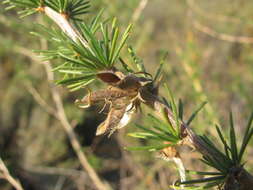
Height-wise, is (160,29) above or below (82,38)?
below

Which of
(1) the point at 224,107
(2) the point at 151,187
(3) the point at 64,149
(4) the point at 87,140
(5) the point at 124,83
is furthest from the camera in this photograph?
(4) the point at 87,140

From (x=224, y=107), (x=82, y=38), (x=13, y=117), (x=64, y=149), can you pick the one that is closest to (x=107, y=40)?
(x=82, y=38)

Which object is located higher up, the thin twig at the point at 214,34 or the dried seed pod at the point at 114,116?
the dried seed pod at the point at 114,116

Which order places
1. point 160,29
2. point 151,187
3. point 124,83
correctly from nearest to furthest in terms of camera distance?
point 124,83 < point 151,187 < point 160,29

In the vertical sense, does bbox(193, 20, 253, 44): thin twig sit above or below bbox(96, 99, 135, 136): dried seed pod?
below

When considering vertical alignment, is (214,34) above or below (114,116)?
below

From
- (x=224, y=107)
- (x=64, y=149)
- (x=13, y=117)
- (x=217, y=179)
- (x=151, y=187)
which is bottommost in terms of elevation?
(x=13, y=117)

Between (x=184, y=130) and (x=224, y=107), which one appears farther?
(x=224, y=107)

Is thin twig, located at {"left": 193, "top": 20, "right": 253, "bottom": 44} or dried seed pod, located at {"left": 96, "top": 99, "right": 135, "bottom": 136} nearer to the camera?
dried seed pod, located at {"left": 96, "top": 99, "right": 135, "bottom": 136}

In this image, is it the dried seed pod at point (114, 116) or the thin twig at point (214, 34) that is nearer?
the dried seed pod at point (114, 116)

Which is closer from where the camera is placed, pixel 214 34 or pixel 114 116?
pixel 114 116

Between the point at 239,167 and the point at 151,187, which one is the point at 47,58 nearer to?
the point at 239,167
